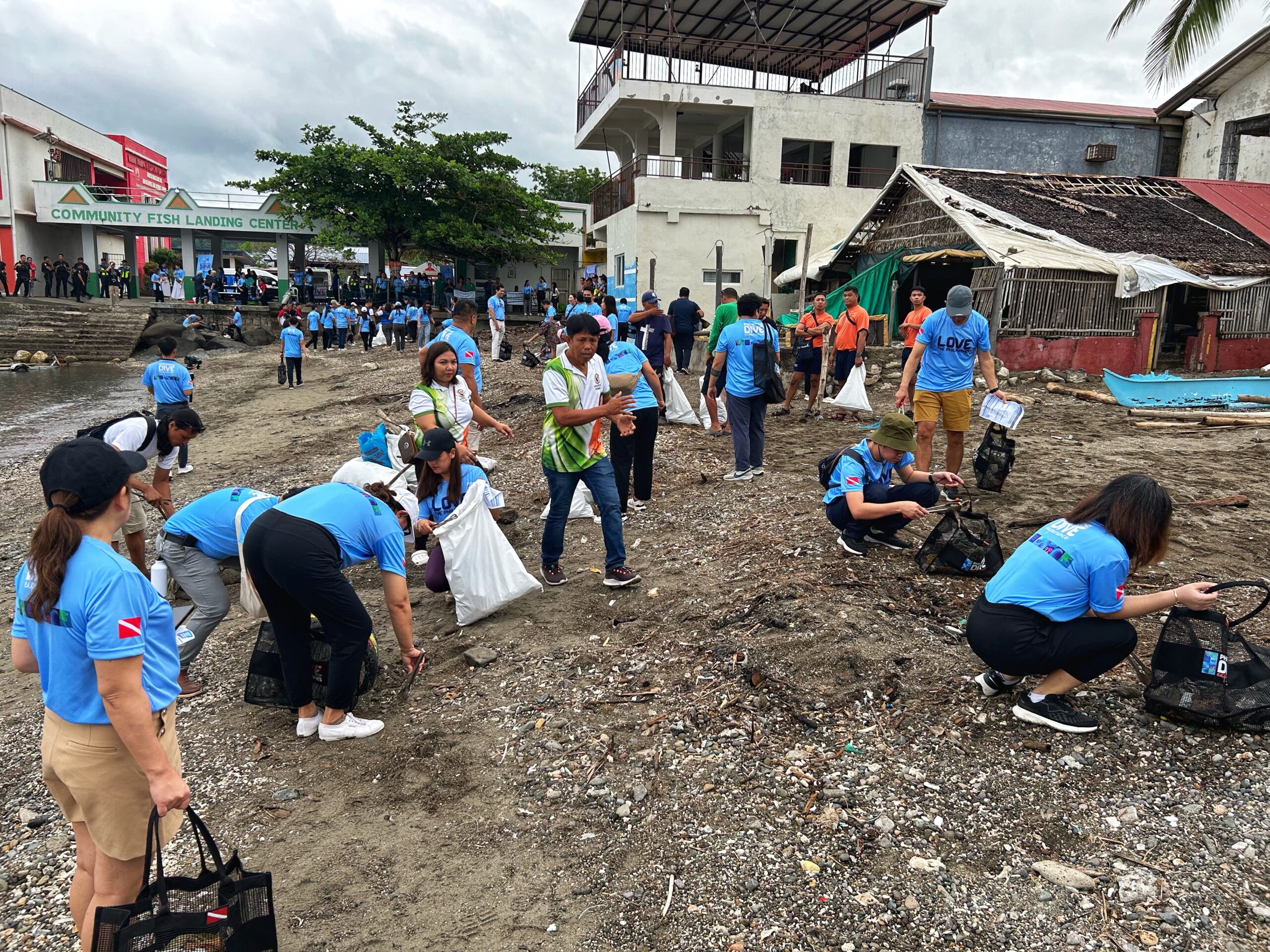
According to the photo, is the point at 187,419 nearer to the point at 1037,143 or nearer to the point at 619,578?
the point at 619,578

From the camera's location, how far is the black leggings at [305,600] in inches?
130

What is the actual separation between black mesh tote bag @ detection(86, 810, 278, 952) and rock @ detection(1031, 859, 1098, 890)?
8.17 feet

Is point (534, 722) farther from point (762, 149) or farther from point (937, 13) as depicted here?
point (937, 13)

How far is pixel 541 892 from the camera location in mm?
2805

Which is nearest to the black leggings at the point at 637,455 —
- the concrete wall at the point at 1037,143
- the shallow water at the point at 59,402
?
the shallow water at the point at 59,402

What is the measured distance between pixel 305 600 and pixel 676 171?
68.8 ft

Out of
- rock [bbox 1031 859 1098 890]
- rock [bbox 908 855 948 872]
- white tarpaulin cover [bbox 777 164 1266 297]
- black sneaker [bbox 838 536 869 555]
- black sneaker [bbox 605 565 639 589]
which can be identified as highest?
white tarpaulin cover [bbox 777 164 1266 297]

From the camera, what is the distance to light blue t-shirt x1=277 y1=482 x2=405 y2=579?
3424 mm

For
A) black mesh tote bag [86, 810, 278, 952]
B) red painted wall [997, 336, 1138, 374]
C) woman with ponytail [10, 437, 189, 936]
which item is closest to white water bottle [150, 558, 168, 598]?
woman with ponytail [10, 437, 189, 936]

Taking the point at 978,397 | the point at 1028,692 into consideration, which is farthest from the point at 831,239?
the point at 1028,692

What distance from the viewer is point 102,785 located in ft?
7.16

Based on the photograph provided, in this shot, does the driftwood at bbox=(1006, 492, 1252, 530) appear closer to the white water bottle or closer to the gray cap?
the gray cap

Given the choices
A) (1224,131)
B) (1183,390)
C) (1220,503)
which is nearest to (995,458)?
(1220,503)

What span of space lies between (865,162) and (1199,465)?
19327 millimetres
